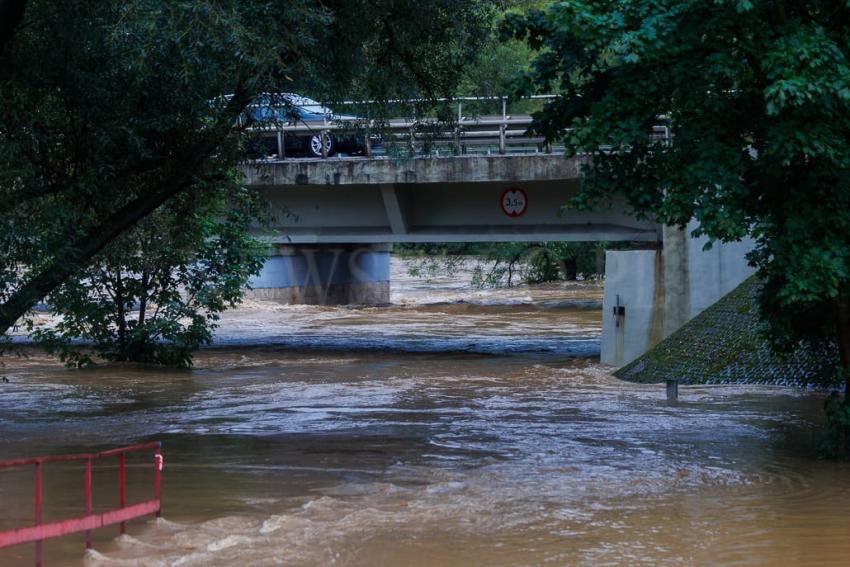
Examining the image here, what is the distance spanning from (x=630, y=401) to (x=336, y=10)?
8200mm

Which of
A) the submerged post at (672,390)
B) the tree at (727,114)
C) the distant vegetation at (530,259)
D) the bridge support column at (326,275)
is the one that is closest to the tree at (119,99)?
the tree at (727,114)

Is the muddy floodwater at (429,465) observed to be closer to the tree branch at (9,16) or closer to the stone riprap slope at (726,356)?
the stone riprap slope at (726,356)

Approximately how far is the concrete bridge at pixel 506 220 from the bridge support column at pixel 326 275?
687 cm

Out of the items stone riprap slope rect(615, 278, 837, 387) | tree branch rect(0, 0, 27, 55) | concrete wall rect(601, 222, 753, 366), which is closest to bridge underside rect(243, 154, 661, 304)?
concrete wall rect(601, 222, 753, 366)

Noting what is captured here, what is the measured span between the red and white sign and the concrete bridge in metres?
0.02

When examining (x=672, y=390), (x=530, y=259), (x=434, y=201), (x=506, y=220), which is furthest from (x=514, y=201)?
(x=530, y=259)

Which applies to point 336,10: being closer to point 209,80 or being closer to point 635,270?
point 209,80

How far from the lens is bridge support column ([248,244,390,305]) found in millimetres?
36219

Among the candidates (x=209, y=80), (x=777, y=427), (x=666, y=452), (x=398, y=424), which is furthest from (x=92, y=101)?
(x=777, y=427)

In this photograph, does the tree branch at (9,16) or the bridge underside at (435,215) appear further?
the bridge underside at (435,215)

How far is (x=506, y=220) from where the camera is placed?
26391 mm

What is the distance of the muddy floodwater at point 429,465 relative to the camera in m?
8.73

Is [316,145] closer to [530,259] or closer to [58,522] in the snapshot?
[58,522]

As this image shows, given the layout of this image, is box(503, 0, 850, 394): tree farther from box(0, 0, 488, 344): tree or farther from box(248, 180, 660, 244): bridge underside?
box(248, 180, 660, 244): bridge underside
